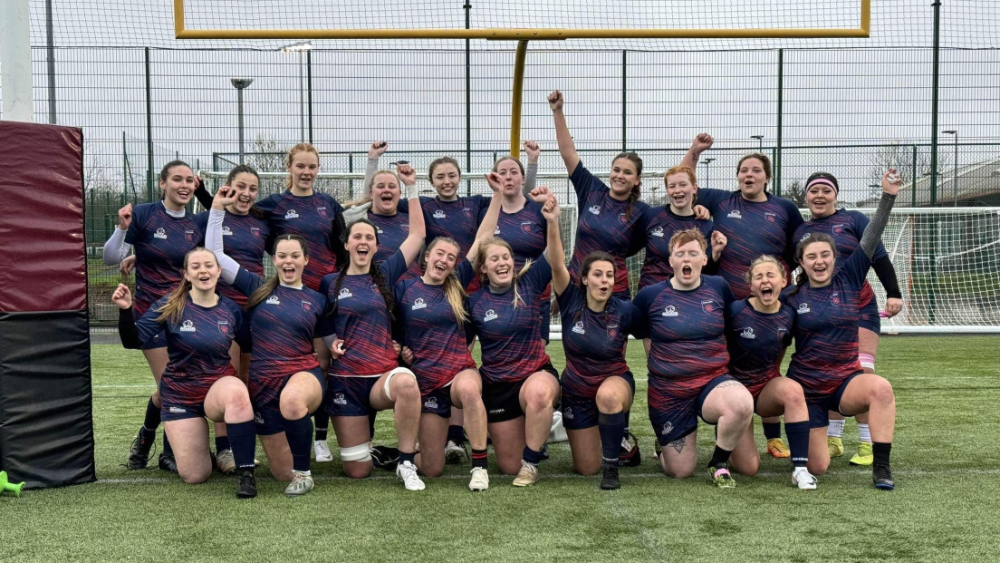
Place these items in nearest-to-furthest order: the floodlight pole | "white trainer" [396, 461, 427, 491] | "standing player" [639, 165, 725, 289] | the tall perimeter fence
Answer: "white trainer" [396, 461, 427, 491], "standing player" [639, 165, 725, 289], the floodlight pole, the tall perimeter fence

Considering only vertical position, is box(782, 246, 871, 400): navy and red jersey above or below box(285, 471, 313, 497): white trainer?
above

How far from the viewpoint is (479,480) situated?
13.5 feet

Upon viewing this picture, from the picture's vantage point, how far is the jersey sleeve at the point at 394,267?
458 cm

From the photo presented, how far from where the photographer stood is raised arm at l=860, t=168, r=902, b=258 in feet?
14.0

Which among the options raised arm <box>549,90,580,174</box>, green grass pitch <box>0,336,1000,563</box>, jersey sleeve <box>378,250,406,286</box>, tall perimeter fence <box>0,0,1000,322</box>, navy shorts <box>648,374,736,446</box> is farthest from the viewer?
tall perimeter fence <box>0,0,1000,322</box>

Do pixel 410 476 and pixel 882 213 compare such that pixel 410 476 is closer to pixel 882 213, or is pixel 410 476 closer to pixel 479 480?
pixel 479 480

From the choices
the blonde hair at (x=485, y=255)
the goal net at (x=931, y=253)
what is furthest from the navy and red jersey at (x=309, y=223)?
the goal net at (x=931, y=253)

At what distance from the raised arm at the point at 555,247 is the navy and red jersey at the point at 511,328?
12cm

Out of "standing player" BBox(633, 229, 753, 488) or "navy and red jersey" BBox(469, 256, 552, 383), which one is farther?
"navy and red jersey" BBox(469, 256, 552, 383)

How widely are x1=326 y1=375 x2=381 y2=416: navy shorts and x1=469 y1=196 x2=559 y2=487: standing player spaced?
1.91 feet

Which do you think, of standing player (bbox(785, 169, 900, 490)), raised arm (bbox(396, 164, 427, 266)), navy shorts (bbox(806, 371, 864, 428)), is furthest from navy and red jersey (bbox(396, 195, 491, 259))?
navy shorts (bbox(806, 371, 864, 428))

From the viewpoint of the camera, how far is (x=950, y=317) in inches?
420

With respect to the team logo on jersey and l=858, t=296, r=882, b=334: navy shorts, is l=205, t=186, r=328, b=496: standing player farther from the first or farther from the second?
l=858, t=296, r=882, b=334: navy shorts

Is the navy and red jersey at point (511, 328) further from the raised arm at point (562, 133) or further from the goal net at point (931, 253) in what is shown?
the goal net at point (931, 253)
